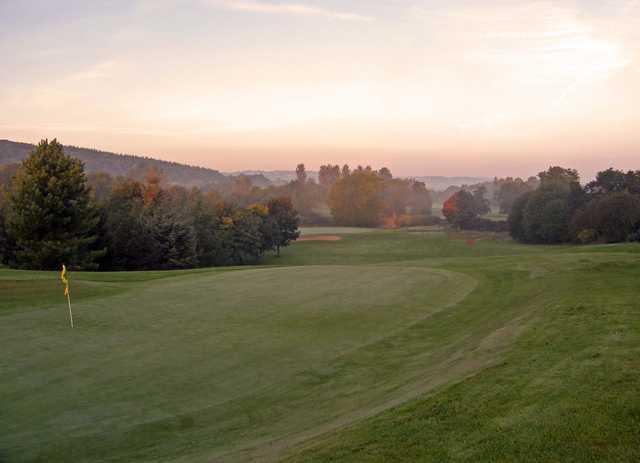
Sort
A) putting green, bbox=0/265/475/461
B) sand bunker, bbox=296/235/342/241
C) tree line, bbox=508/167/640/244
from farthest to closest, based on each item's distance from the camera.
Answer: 1. sand bunker, bbox=296/235/342/241
2. tree line, bbox=508/167/640/244
3. putting green, bbox=0/265/475/461

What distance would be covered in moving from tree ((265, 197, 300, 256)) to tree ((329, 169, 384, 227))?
144 feet

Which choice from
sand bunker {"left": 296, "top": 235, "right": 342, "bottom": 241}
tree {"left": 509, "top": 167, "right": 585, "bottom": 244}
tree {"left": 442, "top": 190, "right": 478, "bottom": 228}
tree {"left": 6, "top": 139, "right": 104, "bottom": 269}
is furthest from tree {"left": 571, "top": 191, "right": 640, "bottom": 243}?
tree {"left": 6, "top": 139, "right": 104, "bottom": 269}

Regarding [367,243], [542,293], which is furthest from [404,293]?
[367,243]

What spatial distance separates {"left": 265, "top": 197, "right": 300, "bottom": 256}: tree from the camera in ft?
241

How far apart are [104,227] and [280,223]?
31507 millimetres

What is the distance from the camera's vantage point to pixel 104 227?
1948 inches

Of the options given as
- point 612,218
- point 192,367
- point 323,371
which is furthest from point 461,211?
point 192,367

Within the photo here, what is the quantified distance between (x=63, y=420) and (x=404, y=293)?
12825 mm

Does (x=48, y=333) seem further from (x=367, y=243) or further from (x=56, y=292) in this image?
(x=367, y=243)

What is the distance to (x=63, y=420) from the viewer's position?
9.45 metres

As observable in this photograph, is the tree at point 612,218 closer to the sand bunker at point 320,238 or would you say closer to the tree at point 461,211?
the tree at point 461,211

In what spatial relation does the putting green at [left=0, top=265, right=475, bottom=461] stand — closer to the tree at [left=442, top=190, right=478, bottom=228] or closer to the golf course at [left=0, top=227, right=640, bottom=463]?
the golf course at [left=0, top=227, right=640, bottom=463]

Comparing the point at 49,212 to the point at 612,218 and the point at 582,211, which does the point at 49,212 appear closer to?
the point at 612,218

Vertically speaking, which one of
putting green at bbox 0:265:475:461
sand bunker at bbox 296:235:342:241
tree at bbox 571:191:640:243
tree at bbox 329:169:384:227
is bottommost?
sand bunker at bbox 296:235:342:241
